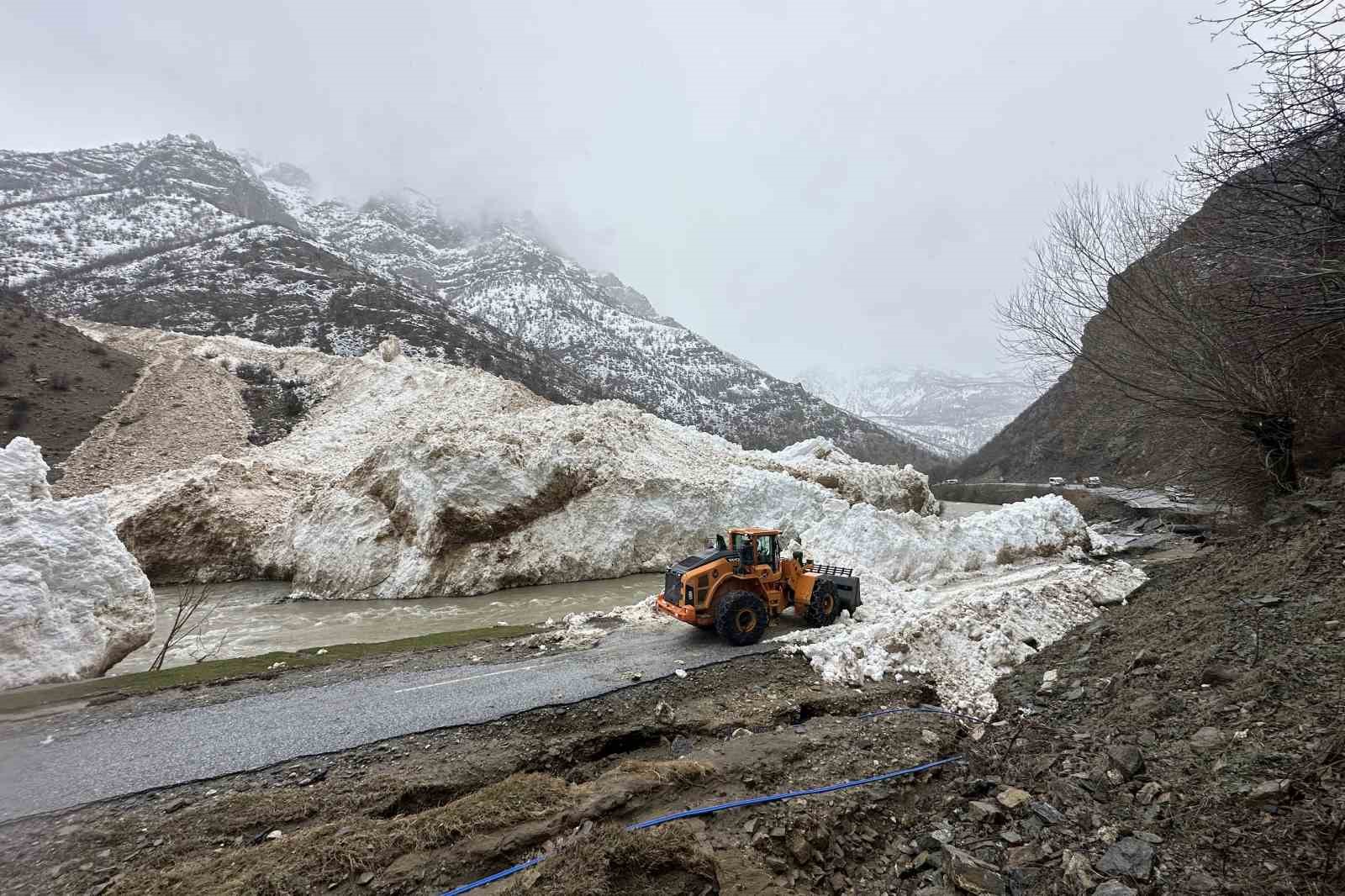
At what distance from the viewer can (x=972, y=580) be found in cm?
1424

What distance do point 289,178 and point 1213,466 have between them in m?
229

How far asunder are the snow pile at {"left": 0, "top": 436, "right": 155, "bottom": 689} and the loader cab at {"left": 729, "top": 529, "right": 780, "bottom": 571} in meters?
9.41

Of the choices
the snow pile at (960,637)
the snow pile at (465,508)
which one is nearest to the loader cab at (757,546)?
the snow pile at (960,637)

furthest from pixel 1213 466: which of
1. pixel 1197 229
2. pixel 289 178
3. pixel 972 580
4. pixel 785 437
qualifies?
pixel 289 178

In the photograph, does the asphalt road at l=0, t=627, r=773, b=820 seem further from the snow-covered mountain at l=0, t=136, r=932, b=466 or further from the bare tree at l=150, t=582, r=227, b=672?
the snow-covered mountain at l=0, t=136, r=932, b=466

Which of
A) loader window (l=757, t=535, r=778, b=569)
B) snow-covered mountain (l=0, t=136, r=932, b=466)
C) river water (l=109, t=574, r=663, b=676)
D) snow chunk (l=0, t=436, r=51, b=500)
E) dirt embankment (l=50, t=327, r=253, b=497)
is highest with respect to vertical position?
snow-covered mountain (l=0, t=136, r=932, b=466)

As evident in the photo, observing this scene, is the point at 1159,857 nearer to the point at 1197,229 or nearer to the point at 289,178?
the point at 1197,229

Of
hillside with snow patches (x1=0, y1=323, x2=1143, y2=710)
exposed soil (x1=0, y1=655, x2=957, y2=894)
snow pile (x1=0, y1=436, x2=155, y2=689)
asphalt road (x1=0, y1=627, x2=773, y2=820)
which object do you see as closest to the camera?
exposed soil (x1=0, y1=655, x2=957, y2=894)

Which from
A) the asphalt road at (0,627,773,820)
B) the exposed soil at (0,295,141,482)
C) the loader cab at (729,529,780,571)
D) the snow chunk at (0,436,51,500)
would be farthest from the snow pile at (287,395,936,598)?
the exposed soil at (0,295,141,482)

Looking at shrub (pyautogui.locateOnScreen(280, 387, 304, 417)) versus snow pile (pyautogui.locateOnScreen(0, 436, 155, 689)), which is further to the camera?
shrub (pyautogui.locateOnScreen(280, 387, 304, 417))

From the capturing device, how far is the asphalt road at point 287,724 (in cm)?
489

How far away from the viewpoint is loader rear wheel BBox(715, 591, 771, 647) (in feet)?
28.0

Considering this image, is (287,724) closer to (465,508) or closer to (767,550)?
(767,550)

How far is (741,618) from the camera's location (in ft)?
28.6
